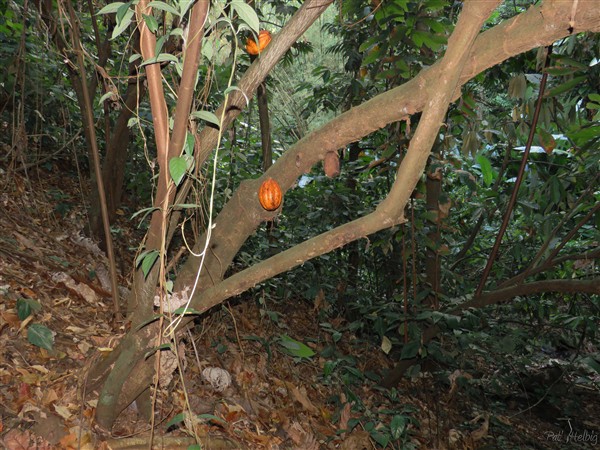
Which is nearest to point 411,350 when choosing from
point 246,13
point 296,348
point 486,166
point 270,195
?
point 296,348

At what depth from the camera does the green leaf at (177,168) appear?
151cm

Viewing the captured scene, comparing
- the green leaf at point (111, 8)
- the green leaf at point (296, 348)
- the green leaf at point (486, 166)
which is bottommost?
the green leaf at point (296, 348)

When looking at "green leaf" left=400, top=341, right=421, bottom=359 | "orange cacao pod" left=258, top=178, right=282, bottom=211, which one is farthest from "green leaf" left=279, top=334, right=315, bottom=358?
"orange cacao pod" left=258, top=178, right=282, bottom=211

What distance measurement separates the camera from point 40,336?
8.02 feet

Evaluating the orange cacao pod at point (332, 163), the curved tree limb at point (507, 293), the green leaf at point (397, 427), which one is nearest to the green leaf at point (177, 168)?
the orange cacao pod at point (332, 163)

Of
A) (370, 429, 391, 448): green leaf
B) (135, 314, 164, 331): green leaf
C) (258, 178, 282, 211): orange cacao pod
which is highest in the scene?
(258, 178, 282, 211): orange cacao pod

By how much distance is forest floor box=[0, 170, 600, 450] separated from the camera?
89.4 inches

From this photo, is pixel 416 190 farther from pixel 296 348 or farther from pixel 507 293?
pixel 296 348

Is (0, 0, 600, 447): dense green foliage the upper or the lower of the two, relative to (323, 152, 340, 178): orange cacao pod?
upper

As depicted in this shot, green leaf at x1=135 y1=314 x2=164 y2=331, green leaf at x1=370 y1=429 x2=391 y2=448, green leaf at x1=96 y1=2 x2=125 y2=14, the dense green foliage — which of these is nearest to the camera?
green leaf at x1=96 y1=2 x2=125 y2=14

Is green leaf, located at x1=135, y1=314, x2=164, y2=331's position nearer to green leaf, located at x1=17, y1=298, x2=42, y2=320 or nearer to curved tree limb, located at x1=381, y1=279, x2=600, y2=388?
green leaf, located at x1=17, y1=298, x2=42, y2=320

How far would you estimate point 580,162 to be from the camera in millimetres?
3967

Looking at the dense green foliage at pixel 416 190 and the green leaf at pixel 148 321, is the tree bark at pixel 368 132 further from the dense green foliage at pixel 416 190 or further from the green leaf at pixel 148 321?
the dense green foliage at pixel 416 190

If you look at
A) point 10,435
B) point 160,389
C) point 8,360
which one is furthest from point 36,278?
point 10,435
